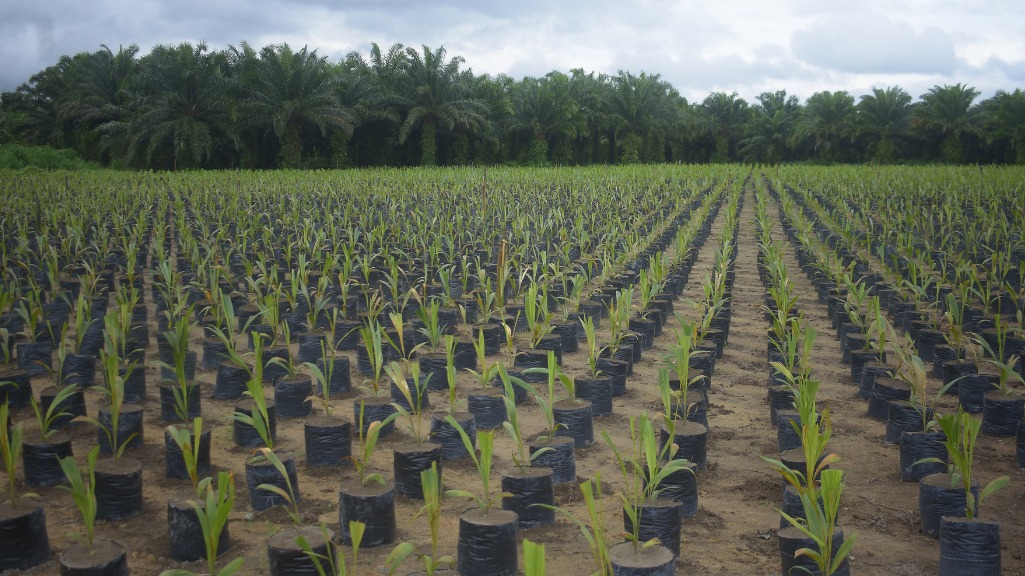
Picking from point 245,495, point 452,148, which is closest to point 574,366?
point 245,495

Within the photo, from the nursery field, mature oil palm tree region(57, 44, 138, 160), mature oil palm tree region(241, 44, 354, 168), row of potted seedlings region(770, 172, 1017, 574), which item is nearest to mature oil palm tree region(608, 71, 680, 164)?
mature oil palm tree region(241, 44, 354, 168)

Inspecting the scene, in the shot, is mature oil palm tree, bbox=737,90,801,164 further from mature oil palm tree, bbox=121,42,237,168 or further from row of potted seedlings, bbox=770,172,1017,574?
row of potted seedlings, bbox=770,172,1017,574

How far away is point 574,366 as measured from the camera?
481 cm

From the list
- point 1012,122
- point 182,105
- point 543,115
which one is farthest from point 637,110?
point 182,105

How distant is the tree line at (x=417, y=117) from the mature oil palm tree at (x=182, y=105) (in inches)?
2.4

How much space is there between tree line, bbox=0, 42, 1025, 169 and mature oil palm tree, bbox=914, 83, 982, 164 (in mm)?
80

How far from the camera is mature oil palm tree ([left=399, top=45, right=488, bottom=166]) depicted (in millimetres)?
30141

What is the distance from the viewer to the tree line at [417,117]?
86.9ft

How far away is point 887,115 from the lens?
37.6 meters

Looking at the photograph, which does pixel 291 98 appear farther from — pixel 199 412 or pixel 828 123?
pixel 828 123

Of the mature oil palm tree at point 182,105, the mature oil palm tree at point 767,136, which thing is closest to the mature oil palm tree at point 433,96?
the mature oil palm tree at point 182,105

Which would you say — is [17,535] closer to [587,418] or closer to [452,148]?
[587,418]

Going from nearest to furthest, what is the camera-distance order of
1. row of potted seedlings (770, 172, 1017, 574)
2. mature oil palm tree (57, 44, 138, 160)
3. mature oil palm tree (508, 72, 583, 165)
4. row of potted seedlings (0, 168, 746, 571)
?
row of potted seedlings (770, 172, 1017, 574)
row of potted seedlings (0, 168, 746, 571)
mature oil palm tree (57, 44, 138, 160)
mature oil palm tree (508, 72, 583, 165)

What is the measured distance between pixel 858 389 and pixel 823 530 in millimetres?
2451
